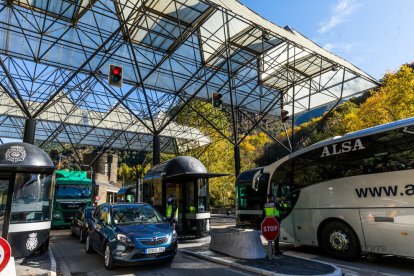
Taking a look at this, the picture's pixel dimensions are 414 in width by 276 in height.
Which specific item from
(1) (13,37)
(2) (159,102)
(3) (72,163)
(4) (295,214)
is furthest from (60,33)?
(3) (72,163)

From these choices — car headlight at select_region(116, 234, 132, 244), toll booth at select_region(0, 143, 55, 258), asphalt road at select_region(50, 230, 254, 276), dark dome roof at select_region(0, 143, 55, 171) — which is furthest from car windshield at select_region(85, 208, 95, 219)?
car headlight at select_region(116, 234, 132, 244)

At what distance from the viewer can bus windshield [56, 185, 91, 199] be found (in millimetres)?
19594

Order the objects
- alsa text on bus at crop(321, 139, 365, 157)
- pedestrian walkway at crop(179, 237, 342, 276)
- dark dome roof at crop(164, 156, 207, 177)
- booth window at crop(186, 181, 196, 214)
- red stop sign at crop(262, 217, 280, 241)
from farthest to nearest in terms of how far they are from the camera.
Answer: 1. booth window at crop(186, 181, 196, 214)
2. dark dome roof at crop(164, 156, 207, 177)
3. alsa text on bus at crop(321, 139, 365, 157)
4. red stop sign at crop(262, 217, 280, 241)
5. pedestrian walkway at crop(179, 237, 342, 276)

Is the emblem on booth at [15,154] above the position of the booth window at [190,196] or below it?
above

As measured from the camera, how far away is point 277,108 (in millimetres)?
→ 30438

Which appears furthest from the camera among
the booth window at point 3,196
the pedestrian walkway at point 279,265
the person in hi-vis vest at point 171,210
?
the person in hi-vis vest at point 171,210

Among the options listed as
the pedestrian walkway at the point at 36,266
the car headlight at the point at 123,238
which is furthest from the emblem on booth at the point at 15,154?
the car headlight at the point at 123,238

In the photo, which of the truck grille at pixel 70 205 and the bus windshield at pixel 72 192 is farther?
the bus windshield at pixel 72 192

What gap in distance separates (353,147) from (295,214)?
2.79 m

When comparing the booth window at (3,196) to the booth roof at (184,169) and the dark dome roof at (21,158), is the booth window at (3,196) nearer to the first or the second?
the dark dome roof at (21,158)

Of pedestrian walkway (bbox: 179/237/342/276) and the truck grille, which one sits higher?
the truck grille

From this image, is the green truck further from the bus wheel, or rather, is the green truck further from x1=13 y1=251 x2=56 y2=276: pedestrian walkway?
the bus wheel

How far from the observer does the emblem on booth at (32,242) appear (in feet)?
28.4

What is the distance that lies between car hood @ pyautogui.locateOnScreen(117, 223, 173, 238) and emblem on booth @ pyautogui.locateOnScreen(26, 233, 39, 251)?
246 cm
